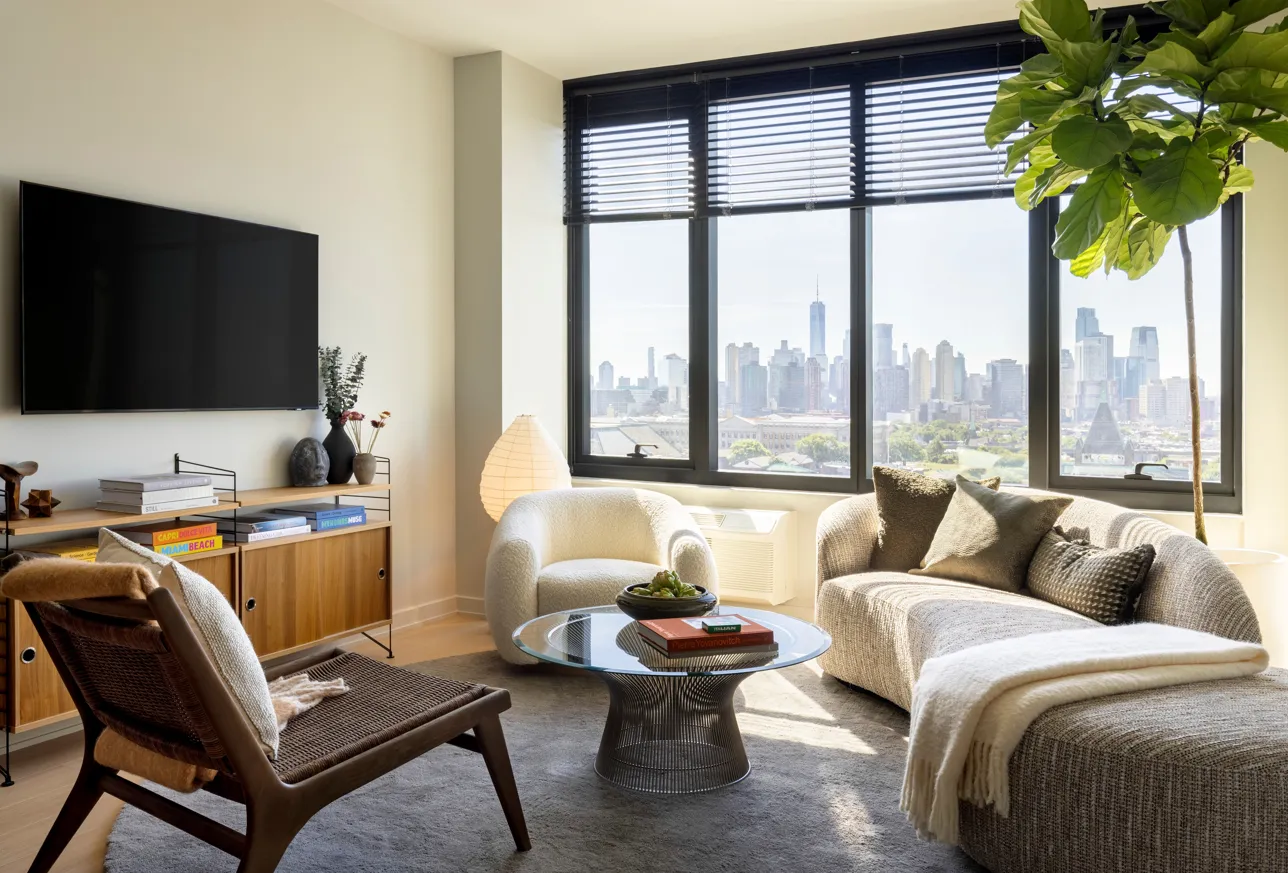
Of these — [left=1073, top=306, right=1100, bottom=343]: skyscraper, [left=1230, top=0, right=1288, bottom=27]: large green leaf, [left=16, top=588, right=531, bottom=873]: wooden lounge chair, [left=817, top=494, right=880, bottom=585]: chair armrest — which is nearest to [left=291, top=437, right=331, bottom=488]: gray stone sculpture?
[left=16, top=588, right=531, bottom=873]: wooden lounge chair

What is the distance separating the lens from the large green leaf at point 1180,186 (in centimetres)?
272

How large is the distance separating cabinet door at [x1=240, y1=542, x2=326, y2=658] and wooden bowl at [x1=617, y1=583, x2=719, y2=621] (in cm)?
137

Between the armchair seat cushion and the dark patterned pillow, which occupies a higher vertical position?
the dark patterned pillow

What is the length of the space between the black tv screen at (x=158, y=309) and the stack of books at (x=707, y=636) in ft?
6.48

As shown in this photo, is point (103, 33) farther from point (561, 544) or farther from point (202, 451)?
point (561, 544)

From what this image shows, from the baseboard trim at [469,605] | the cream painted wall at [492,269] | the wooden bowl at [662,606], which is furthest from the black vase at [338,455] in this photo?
the wooden bowl at [662,606]

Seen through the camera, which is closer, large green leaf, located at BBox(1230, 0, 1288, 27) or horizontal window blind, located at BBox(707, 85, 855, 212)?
large green leaf, located at BBox(1230, 0, 1288, 27)

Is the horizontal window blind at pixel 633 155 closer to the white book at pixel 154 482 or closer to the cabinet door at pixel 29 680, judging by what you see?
the white book at pixel 154 482

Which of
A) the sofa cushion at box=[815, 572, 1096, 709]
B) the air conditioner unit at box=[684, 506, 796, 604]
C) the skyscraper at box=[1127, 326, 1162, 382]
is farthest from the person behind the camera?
the air conditioner unit at box=[684, 506, 796, 604]

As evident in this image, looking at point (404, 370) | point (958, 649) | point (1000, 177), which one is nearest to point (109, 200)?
point (404, 370)

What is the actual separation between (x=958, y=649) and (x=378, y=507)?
275cm

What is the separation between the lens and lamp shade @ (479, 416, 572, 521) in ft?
14.9

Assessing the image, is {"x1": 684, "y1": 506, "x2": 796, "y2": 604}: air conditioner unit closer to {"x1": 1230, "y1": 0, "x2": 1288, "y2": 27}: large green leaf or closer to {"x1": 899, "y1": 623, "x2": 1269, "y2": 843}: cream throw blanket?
{"x1": 899, "y1": 623, "x2": 1269, "y2": 843}: cream throw blanket

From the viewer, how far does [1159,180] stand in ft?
9.02
